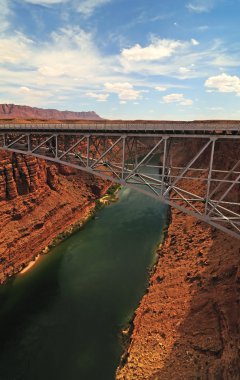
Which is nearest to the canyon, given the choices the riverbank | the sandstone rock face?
the sandstone rock face

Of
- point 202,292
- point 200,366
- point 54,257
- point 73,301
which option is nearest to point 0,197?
point 54,257

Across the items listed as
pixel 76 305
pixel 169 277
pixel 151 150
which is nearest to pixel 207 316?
pixel 169 277

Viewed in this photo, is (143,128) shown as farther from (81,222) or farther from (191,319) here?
(81,222)

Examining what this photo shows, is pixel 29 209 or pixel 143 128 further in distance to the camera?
pixel 29 209

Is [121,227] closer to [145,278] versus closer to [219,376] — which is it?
[145,278]

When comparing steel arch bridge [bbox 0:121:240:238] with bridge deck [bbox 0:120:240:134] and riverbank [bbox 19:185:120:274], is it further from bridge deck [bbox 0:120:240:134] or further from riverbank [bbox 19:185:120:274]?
riverbank [bbox 19:185:120:274]

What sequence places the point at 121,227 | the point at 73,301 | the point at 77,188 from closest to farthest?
1. the point at 73,301
2. the point at 121,227
3. the point at 77,188

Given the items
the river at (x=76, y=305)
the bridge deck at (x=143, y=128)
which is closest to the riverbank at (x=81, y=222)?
the river at (x=76, y=305)
